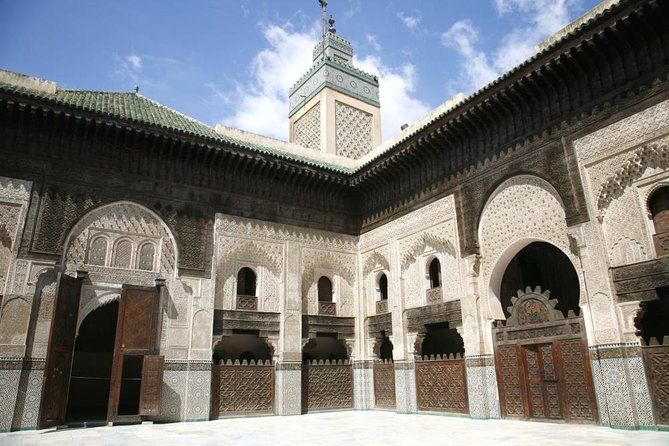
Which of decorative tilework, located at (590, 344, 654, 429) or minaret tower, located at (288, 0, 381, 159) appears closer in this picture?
decorative tilework, located at (590, 344, 654, 429)

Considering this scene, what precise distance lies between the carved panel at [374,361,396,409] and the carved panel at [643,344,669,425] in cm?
492

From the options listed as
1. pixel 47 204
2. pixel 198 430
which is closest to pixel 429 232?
pixel 198 430

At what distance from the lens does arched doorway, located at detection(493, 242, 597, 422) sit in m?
7.03

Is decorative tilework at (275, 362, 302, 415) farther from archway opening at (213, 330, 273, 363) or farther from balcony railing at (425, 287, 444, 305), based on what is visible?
balcony railing at (425, 287, 444, 305)

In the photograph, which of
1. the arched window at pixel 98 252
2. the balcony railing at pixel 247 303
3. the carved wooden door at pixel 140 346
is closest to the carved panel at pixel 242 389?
the balcony railing at pixel 247 303

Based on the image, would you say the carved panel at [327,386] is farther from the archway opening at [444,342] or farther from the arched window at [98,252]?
the arched window at [98,252]

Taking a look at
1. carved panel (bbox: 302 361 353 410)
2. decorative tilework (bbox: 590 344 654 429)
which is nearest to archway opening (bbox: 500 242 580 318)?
decorative tilework (bbox: 590 344 654 429)

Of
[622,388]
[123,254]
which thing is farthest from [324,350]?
[622,388]

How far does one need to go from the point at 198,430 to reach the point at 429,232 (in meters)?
5.35

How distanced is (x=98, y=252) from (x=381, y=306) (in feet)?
18.6

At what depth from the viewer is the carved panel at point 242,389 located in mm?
9227

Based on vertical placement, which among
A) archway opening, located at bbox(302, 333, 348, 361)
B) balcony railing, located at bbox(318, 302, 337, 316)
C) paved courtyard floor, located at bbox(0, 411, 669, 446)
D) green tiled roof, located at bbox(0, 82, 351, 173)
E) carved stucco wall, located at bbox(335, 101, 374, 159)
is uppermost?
carved stucco wall, located at bbox(335, 101, 374, 159)

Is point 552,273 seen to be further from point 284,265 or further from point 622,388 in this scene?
point 284,265

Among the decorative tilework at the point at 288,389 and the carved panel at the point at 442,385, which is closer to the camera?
the carved panel at the point at 442,385
